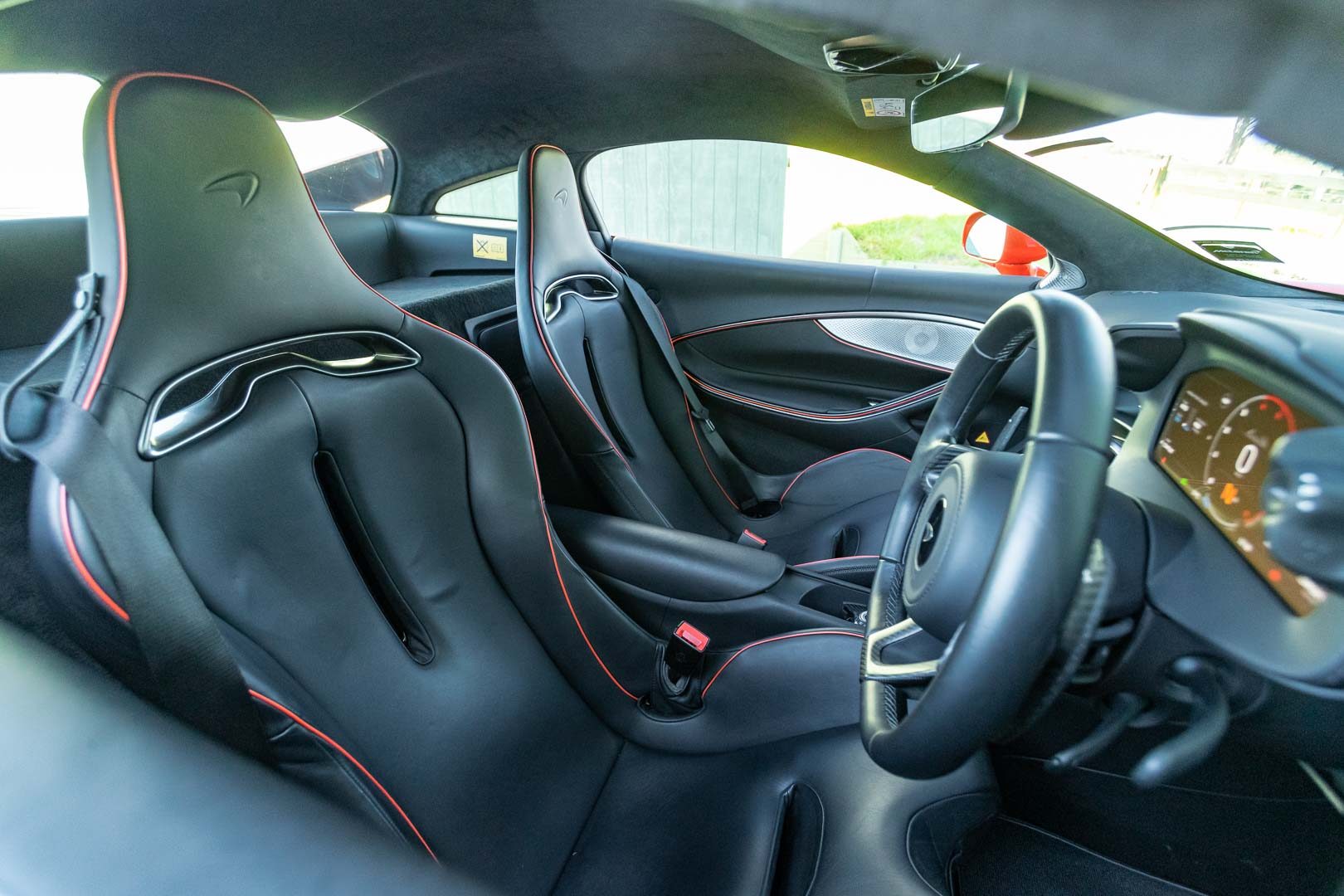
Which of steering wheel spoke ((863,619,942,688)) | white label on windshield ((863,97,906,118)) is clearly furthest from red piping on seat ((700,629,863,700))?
white label on windshield ((863,97,906,118))

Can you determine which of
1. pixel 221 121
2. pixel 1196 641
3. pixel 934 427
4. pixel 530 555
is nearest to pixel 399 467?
pixel 530 555

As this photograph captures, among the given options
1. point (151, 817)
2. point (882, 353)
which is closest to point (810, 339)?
point (882, 353)

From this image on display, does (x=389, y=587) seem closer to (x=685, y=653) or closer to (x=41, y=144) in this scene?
(x=685, y=653)

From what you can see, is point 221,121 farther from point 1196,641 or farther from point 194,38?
point 1196,641

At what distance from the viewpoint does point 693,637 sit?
1.19 meters

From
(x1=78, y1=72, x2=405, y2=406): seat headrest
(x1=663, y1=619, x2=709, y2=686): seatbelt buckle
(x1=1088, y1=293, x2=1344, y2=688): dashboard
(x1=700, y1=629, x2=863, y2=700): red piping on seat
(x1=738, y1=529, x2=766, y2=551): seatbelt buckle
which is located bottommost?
(x1=738, y1=529, x2=766, y2=551): seatbelt buckle

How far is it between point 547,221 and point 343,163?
734mm

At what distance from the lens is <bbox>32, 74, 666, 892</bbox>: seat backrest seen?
63 cm

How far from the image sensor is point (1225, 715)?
2.14ft

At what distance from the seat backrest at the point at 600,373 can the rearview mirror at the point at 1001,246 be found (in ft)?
2.72

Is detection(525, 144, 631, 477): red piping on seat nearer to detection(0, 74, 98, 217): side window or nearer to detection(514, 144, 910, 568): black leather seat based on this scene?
detection(514, 144, 910, 568): black leather seat

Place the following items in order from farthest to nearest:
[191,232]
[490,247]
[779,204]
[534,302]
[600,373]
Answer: [779,204], [490,247], [600,373], [534,302], [191,232]

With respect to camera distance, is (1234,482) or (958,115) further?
(958,115)

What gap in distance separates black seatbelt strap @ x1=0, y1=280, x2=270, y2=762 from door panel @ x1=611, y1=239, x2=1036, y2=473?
167 centimetres
